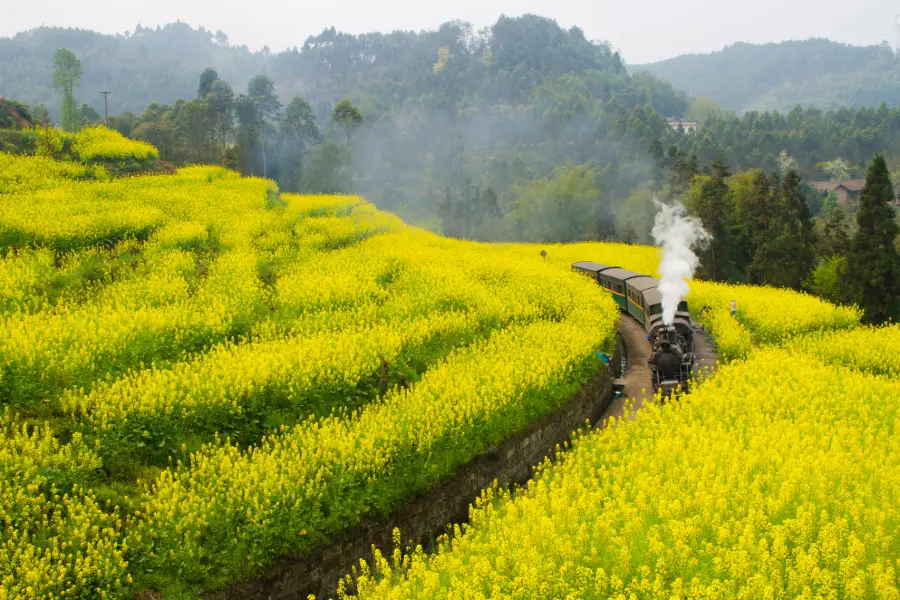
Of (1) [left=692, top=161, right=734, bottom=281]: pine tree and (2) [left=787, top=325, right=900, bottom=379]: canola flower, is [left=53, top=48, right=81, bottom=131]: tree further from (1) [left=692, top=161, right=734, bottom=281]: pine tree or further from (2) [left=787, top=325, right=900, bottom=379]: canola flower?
(2) [left=787, top=325, right=900, bottom=379]: canola flower

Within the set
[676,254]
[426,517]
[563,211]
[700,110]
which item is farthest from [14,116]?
[700,110]

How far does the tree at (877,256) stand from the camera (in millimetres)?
31969

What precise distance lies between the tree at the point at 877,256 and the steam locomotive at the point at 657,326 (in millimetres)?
10725

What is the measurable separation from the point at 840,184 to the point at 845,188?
1.08 m

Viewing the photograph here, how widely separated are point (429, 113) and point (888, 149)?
9365 cm

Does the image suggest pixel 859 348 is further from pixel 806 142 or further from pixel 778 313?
pixel 806 142

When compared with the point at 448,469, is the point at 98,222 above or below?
above

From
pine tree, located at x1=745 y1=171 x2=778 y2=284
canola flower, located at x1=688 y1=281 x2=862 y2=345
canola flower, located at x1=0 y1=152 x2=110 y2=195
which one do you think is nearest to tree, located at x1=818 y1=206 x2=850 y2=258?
pine tree, located at x1=745 y1=171 x2=778 y2=284

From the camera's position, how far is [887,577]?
8.84 meters

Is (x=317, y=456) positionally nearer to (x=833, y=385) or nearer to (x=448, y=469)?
(x=448, y=469)

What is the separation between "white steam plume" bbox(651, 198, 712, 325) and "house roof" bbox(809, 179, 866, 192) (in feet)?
150

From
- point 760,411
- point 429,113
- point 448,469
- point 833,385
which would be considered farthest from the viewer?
point 429,113

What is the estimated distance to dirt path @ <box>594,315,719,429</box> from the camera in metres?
21.9

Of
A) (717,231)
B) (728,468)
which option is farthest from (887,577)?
(717,231)
